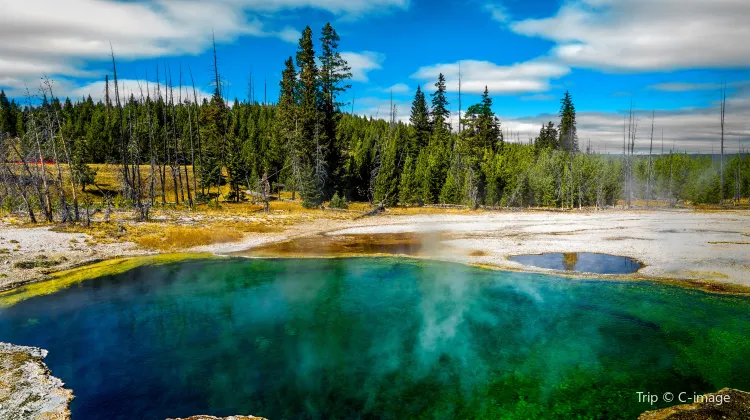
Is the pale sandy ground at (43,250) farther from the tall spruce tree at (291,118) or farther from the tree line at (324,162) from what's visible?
the tall spruce tree at (291,118)

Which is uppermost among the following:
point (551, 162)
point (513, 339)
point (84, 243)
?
point (551, 162)

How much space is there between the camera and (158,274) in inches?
869

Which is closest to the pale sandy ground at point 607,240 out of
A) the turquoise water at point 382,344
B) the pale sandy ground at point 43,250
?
the turquoise water at point 382,344

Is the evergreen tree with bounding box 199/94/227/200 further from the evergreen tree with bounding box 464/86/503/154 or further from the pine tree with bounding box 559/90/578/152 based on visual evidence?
the pine tree with bounding box 559/90/578/152

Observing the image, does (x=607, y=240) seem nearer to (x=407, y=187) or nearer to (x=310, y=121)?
(x=407, y=187)

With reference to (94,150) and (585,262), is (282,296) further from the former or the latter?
(94,150)

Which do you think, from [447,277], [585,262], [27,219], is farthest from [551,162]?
[27,219]

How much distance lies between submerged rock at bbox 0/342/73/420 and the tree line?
21753 mm

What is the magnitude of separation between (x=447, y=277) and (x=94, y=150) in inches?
3518

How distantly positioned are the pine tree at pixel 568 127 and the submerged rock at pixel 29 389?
91.2 m

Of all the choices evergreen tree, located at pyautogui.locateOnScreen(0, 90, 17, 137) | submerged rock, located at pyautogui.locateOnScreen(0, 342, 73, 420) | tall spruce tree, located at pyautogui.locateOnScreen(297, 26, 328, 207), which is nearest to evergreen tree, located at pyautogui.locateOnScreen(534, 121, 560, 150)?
tall spruce tree, located at pyautogui.locateOnScreen(297, 26, 328, 207)

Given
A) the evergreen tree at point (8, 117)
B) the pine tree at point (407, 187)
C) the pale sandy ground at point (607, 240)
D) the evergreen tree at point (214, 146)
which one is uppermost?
the evergreen tree at point (8, 117)

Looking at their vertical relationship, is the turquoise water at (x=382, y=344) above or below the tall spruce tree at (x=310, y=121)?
below

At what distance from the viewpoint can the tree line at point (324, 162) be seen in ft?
159
